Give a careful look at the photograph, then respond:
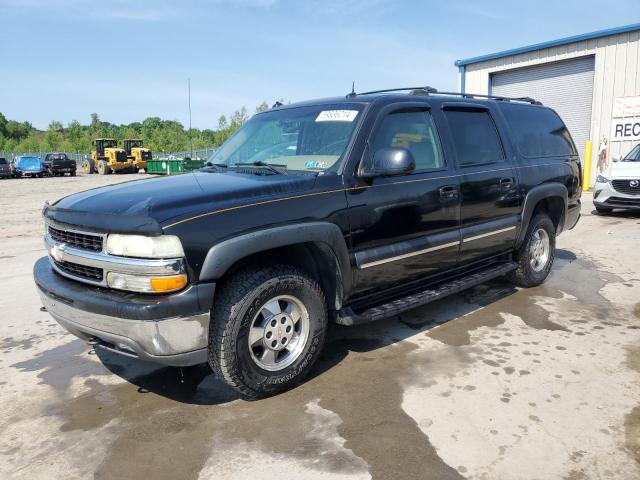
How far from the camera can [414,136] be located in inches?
166

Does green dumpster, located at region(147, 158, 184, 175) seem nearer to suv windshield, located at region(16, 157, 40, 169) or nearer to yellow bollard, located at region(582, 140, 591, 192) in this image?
suv windshield, located at region(16, 157, 40, 169)

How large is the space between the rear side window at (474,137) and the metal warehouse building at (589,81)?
1402 cm

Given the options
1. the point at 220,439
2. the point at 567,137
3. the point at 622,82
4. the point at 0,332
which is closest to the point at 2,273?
the point at 0,332

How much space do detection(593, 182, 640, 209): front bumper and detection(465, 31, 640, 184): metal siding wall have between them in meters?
7.00

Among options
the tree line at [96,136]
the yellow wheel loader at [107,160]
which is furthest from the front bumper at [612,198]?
the tree line at [96,136]

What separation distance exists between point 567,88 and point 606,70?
1.54m

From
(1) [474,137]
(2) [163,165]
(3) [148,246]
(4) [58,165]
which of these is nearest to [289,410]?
(3) [148,246]

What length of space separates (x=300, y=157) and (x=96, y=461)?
2.31 metres

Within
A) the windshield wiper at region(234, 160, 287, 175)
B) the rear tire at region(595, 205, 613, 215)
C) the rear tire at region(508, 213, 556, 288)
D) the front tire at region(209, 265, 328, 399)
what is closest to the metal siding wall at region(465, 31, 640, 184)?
the rear tire at region(595, 205, 613, 215)

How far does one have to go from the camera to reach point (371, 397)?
3.33m

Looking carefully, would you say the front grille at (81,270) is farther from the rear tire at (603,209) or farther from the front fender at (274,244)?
the rear tire at (603,209)

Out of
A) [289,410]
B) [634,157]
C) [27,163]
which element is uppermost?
[634,157]

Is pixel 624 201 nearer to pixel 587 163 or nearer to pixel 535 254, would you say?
pixel 535 254

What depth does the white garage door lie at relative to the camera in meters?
17.7
